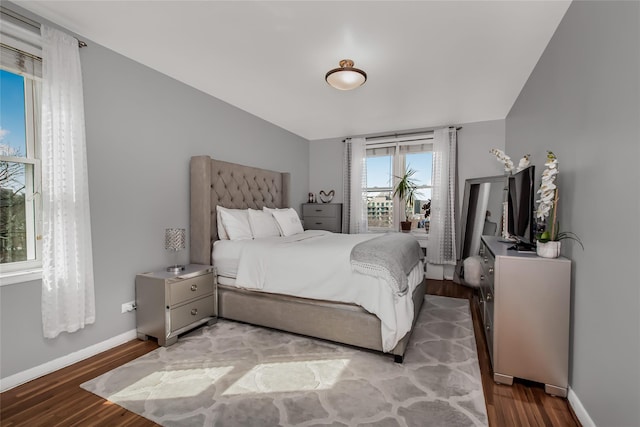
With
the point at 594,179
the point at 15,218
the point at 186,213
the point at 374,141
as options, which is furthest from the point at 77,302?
the point at 374,141

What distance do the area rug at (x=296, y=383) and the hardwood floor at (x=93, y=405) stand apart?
0.22 feet

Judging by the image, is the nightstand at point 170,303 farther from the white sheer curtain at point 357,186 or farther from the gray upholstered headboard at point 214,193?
the white sheer curtain at point 357,186

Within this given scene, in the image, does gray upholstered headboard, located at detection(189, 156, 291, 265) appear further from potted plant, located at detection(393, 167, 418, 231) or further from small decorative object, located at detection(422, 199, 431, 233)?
small decorative object, located at detection(422, 199, 431, 233)

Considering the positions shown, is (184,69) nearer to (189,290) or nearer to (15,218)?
(15,218)

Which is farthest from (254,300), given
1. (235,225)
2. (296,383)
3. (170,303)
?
(296,383)

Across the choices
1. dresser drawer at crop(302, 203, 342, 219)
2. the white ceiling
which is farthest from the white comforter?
dresser drawer at crop(302, 203, 342, 219)

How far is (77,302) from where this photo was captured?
7.25 ft

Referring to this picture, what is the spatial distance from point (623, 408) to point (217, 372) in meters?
2.23

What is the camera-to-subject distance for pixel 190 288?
8.86 ft

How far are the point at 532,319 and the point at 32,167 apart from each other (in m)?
3.58

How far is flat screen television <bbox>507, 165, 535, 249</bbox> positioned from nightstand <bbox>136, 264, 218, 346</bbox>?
9.03ft

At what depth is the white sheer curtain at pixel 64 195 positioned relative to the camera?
2.07 m

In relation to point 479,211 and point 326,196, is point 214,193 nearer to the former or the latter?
point 326,196

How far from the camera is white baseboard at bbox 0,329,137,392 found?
6.38ft
